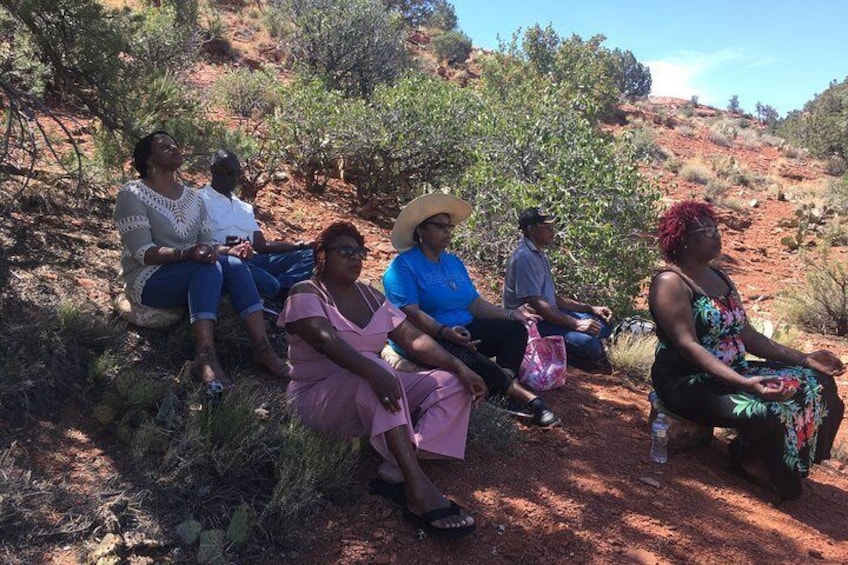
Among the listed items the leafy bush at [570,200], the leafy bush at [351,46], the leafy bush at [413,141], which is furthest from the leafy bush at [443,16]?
the leafy bush at [570,200]

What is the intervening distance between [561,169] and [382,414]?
4388mm

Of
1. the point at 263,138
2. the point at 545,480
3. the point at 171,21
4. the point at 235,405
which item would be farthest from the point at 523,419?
the point at 171,21

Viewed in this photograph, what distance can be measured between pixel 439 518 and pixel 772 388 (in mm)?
1708

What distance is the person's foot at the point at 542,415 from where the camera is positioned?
3.86 m

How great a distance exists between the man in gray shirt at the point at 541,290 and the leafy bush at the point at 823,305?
424 cm

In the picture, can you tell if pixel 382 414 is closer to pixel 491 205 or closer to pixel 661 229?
pixel 661 229

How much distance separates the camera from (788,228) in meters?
13.9

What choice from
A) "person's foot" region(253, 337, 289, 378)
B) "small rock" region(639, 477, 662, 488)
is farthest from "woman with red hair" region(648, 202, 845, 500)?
"person's foot" region(253, 337, 289, 378)

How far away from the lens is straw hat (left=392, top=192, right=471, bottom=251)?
Result: 3.98 metres

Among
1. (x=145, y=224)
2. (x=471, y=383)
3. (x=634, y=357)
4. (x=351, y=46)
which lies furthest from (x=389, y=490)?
(x=351, y=46)

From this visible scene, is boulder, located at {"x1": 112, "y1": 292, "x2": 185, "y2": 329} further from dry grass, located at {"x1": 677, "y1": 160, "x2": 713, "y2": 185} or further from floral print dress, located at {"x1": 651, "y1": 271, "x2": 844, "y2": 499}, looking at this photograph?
dry grass, located at {"x1": 677, "y1": 160, "x2": 713, "y2": 185}

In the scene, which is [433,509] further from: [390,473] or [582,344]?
Result: [582,344]

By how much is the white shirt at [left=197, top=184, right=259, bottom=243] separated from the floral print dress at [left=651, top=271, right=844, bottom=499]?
9.05 ft

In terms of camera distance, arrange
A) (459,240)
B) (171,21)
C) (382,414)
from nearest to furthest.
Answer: (382,414) < (459,240) < (171,21)
